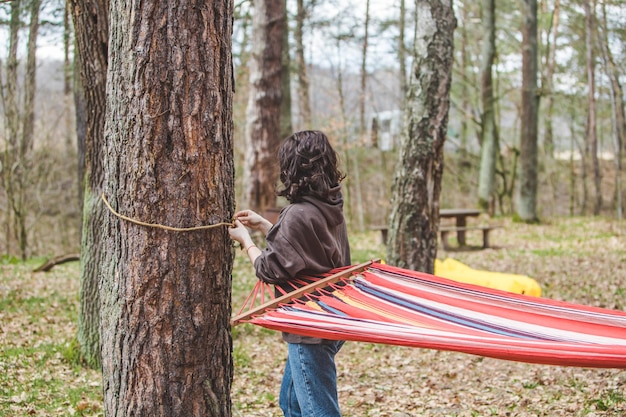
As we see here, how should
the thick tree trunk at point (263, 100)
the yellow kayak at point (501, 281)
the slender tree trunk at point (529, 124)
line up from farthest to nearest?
the slender tree trunk at point (529, 124)
the thick tree trunk at point (263, 100)
the yellow kayak at point (501, 281)

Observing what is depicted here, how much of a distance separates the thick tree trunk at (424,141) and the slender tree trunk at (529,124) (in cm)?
791

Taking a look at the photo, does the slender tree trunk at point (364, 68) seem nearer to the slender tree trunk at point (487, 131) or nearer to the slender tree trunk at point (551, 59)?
the slender tree trunk at point (487, 131)

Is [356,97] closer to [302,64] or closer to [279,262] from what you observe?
[302,64]

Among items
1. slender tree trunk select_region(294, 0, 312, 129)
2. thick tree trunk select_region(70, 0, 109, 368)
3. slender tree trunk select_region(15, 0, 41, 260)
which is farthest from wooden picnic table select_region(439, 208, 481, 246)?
slender tree trunk select_region(15, 0, 41, 260)

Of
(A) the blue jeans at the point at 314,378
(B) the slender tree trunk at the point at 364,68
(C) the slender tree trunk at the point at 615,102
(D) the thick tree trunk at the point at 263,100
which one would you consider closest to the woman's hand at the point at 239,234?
(A) the blue jeans at the point at 314,378

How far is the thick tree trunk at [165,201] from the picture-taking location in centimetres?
215

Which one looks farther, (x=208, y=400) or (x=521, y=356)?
(x=208, y=400)

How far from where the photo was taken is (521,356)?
1.85m

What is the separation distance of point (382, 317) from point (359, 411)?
5.12 ft

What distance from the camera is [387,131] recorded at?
18.6 metres

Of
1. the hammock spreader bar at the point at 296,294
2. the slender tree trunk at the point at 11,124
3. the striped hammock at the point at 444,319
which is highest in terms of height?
the slender tree trunk at the point at 11,124

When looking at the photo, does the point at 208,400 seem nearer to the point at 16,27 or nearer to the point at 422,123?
the point at 422,123

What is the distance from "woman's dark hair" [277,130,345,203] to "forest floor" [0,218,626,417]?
167cm

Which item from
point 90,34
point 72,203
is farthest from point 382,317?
point 72,203
